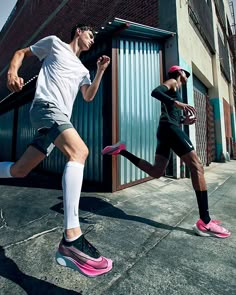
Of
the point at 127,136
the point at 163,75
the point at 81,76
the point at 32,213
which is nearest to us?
the point at 81,76

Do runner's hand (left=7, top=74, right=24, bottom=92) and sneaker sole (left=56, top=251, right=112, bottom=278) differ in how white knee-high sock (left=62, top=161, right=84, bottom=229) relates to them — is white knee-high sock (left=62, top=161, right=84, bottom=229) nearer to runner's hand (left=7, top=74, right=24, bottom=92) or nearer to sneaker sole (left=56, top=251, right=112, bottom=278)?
sneaker sole (left=56, top=251, right=112, bottom=278)

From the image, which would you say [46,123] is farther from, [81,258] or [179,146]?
[179,146]

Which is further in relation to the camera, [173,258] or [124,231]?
[124,231]

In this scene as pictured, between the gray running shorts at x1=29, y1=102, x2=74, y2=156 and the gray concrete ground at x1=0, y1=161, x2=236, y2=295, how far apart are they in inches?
37.4

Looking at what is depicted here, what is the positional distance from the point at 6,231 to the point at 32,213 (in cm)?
55

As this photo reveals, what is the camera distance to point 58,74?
1.69m

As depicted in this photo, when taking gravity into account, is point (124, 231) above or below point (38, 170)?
below

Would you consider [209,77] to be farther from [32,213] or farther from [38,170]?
[32,213]

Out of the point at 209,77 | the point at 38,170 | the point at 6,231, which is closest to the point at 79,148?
the point at 6,231

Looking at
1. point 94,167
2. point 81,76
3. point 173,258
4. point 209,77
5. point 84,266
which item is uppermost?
point 209,77

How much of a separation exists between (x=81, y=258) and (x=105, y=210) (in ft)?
5.04

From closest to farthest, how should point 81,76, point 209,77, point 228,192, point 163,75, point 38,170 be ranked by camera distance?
point 81,76 < point 228,192 < point 163,75 < point 38,170 < point 209,77

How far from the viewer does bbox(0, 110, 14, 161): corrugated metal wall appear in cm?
1074

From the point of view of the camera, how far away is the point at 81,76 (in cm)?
190
